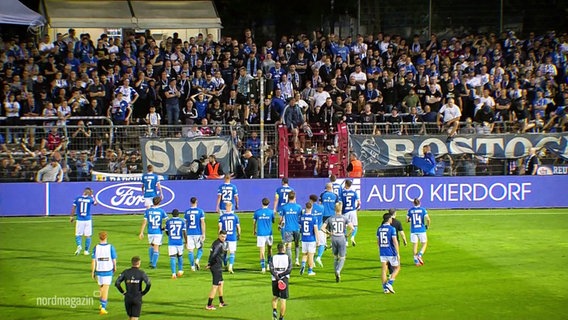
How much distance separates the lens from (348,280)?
24.1 meters

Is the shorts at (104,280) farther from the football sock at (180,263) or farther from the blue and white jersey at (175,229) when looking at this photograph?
the football sock at (180,263)

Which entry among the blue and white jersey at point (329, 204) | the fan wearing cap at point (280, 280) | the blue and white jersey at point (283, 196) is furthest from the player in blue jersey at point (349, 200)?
the fan wearing cap at point (280, 280)

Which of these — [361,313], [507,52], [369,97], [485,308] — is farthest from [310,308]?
[507,52]

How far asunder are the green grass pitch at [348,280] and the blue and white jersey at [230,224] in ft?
3.73

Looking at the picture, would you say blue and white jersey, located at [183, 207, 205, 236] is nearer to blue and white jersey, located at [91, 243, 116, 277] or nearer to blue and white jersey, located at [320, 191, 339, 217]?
blue and white jersey, located at [91, 243, 116, 277]

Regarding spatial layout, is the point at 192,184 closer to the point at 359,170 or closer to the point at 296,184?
the point at 296,184

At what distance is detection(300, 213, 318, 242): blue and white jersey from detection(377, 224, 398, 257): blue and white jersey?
7.49 feet

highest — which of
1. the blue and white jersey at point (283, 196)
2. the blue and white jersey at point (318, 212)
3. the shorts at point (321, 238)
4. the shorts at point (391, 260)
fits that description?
the blue and white jersey at point (283, 196)

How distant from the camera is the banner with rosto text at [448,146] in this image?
35.2m

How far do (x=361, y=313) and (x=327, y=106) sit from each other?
52.4ft

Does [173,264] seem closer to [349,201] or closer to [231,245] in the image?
[231,245]

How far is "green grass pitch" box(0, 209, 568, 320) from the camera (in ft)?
68.8

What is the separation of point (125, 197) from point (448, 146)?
489 inches

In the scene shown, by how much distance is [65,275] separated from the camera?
2466 centimetres
